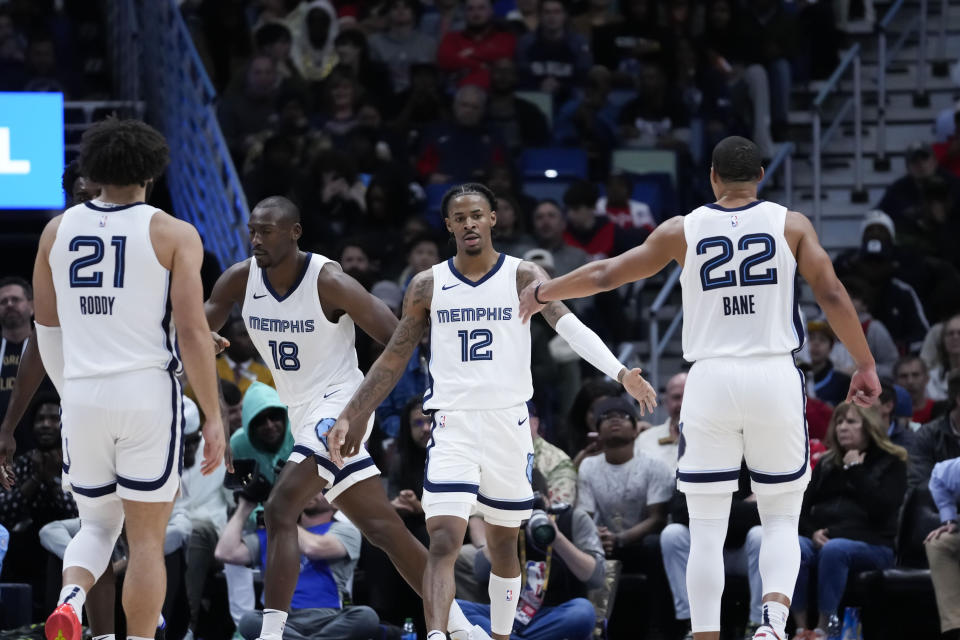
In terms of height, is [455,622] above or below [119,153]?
below

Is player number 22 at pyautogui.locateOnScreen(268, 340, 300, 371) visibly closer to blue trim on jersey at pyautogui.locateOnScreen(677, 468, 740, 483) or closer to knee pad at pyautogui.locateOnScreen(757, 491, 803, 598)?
blue trim on jersey at pyautogui.locateOnScreen(677, 468, 740, 483)

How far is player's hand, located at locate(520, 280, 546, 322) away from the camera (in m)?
7.51

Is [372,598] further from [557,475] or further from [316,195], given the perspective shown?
[316,195]

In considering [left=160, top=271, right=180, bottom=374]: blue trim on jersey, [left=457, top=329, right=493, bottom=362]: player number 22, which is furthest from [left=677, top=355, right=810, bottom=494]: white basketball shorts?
[left=160, top=271, right=180, bottom=374]: blue trim on jersey

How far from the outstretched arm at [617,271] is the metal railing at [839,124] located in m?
6.75

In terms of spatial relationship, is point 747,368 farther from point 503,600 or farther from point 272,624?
point 272,624

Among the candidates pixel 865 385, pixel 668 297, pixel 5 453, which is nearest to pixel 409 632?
pixel 5 453

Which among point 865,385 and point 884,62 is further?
point 884,62

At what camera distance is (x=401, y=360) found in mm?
7680

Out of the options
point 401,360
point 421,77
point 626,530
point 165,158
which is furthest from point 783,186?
point 165,158

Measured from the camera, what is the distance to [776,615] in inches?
265

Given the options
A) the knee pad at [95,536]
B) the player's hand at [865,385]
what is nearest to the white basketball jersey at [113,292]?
the knee pad at [95,536]

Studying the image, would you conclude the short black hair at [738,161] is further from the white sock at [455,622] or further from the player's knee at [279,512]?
the player's knee at [279,512]

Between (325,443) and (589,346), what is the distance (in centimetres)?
136
